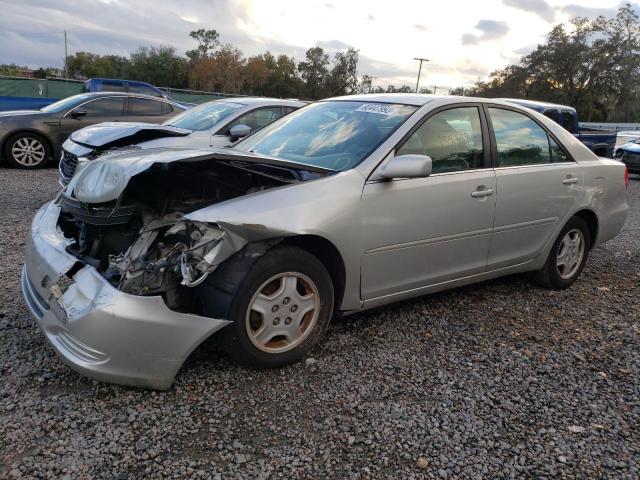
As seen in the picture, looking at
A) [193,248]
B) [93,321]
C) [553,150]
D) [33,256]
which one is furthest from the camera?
[553,150]

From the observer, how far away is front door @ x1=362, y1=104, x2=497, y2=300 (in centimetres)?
327

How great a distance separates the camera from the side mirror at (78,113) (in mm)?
9453

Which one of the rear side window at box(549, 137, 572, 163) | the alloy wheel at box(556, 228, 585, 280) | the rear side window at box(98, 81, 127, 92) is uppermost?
the rear side window at box(98, 81, 127, 92)

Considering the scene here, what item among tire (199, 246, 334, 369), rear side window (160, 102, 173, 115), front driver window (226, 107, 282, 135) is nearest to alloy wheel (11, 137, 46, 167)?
rear side window (160, 102, 173, 115)

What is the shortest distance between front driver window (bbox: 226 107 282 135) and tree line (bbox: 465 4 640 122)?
47810 millimetres

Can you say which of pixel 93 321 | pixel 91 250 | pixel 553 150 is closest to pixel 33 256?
pixel 91 250

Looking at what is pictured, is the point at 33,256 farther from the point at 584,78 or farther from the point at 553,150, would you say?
the point at 584,78

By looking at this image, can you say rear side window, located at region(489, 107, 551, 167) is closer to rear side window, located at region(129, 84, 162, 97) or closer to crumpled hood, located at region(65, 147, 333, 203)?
crumpled hood, located at region(65, 147, 333, 203)

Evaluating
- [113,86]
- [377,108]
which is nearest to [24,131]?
[377,108]

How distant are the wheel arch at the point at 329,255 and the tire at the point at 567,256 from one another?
2.25 meters

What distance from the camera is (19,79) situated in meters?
21.0

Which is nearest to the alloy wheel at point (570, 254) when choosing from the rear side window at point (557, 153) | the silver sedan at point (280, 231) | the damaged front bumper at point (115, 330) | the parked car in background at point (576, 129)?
the silver sedan at point (280, 231)

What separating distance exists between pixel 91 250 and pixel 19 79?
21731mm

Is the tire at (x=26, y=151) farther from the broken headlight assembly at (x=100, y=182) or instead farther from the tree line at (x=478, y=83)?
the tree line at (x=478, y=83)
